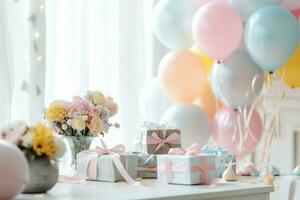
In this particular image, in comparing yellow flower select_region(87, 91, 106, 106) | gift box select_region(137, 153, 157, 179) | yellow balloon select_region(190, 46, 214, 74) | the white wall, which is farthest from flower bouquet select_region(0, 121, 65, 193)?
the white wall

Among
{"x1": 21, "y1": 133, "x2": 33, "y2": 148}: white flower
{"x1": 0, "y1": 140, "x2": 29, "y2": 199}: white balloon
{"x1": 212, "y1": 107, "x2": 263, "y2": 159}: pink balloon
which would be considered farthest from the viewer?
{"x1": 212, "y1": 107, "x2": 263, "y2": 159}: pink balloon

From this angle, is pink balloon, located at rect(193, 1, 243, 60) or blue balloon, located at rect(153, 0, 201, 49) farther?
blue balloon, located at rect(153, 0, 201, 49)

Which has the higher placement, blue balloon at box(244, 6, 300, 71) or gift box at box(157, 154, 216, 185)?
blue balloon at box(244, 6, 300, 71)

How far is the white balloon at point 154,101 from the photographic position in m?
2.34

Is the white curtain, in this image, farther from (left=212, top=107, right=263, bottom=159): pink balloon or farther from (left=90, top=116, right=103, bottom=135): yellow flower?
(left=212, top=107, right=263, bottom=159): pink balloon

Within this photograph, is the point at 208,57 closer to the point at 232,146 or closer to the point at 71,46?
the point at 232,146

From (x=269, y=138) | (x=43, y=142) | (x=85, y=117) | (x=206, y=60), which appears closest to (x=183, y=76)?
(x=206, y=60)

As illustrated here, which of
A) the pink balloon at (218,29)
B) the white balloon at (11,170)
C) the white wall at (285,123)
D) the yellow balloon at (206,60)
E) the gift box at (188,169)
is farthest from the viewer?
the white wall at (285,123)

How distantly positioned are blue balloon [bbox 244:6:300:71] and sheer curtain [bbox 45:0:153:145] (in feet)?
2.00

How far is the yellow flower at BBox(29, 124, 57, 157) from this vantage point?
3.78 ft

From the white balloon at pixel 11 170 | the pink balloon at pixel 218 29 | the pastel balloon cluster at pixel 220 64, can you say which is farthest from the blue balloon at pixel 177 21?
the white balloon at pixel 11 170

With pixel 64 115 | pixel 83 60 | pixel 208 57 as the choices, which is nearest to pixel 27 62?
pixel 83 60

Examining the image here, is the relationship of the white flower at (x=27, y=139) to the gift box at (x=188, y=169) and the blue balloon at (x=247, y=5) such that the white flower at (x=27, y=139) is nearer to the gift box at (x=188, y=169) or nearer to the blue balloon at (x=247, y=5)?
the gift box at (x=188, y=169)

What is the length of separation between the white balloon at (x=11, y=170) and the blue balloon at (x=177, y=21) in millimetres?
1284
